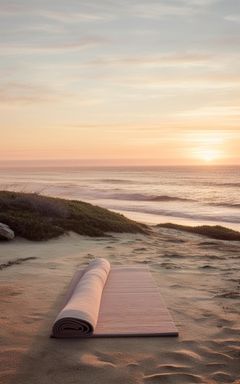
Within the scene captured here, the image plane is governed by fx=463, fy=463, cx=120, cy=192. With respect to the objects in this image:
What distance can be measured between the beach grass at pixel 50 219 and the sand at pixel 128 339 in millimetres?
2863

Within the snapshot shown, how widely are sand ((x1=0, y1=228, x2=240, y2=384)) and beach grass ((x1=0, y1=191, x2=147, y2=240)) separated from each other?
2.86m

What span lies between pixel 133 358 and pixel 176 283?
4.05 metres

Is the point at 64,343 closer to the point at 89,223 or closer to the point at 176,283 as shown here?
the point at 176,283

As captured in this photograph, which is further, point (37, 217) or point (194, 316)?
point (37, 217)

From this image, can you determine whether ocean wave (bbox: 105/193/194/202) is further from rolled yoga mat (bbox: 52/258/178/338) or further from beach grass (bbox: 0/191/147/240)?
rolled yoga mat (bbox: 52/258/178/338)

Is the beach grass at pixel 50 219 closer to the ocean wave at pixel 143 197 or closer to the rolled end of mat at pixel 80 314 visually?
the rolled end of mat at pixel 80 314

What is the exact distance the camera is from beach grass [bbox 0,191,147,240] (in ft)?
52.8

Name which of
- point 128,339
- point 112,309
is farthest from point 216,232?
point 128,339

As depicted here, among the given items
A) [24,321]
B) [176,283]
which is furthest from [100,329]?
[176,283]

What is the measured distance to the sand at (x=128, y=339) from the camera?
540 cm

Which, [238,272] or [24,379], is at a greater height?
[24,379]

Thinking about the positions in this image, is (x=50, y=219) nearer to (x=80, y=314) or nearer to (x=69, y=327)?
(x=80, y=314)

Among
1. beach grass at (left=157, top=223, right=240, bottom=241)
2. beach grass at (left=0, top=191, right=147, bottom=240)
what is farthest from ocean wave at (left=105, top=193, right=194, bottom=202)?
beach grass at (left=0, top=191, right=147, bottom=240)

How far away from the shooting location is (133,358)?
19.2 feet
